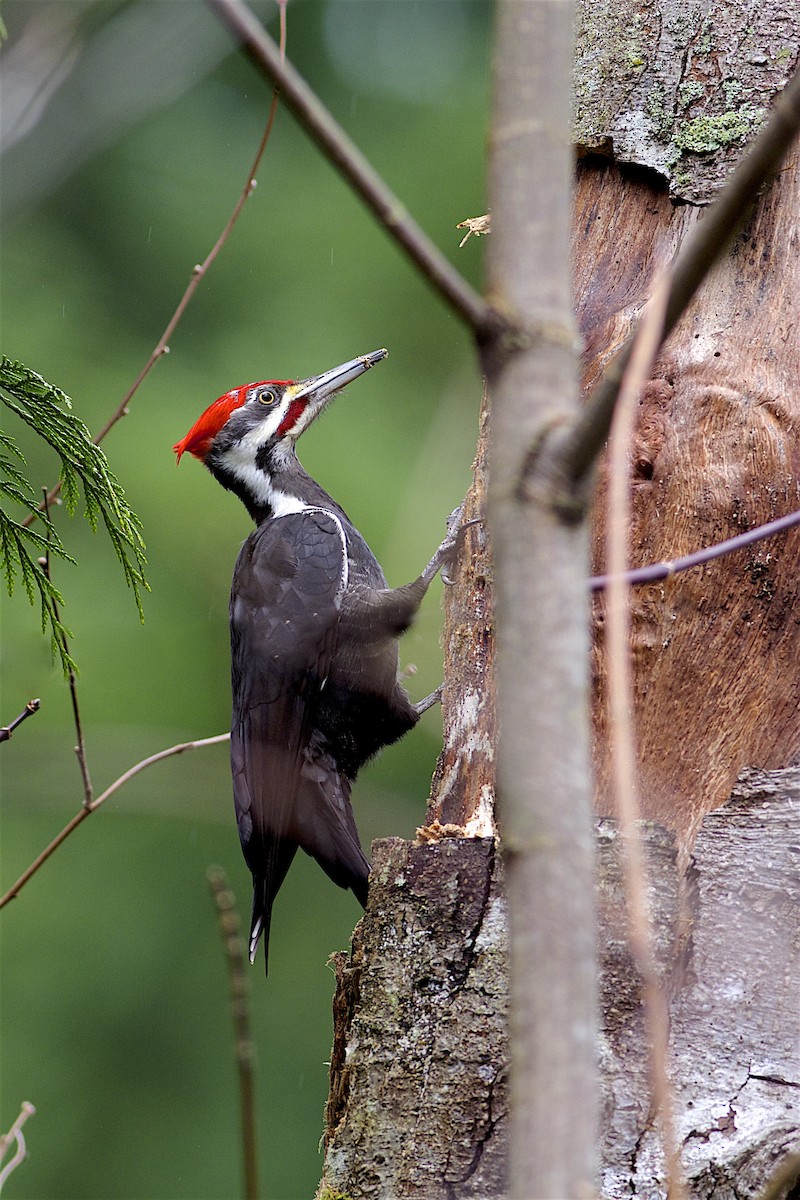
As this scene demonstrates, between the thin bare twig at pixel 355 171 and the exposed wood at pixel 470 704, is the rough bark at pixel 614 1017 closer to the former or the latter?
the exposed wood at pixel 470 704

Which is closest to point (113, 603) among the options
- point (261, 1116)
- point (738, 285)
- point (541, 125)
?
point (261, 1116)

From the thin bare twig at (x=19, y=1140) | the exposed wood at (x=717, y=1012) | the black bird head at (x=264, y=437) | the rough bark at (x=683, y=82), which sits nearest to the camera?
the exposed wood at (x=717, y=1012)

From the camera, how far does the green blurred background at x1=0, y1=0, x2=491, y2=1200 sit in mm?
4770

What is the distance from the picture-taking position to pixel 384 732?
9.94 feet

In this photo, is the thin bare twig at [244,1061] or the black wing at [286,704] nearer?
the thin bare twig at [244,1061]

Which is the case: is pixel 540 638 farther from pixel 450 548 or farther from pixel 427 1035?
pixel 450 548

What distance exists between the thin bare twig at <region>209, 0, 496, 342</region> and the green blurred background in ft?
10.9

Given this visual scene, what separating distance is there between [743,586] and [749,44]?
2.79 ft

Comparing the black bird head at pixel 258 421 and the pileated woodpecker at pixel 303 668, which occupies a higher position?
the black bird head at pixel 258 421

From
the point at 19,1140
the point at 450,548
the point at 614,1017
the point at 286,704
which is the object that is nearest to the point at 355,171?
the point at 614,1017

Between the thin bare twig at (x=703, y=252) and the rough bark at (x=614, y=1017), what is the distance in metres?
0.87

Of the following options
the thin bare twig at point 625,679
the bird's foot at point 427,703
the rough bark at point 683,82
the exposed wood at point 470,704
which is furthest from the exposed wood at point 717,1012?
the bird's foot at point 427,703

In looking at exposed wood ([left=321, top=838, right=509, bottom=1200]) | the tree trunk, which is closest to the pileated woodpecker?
the tree trunk

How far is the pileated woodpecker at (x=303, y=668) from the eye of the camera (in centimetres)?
267
